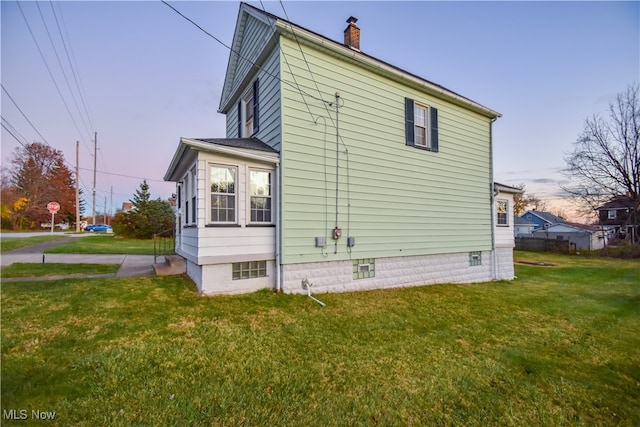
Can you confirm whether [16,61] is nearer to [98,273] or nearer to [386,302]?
[98,273]

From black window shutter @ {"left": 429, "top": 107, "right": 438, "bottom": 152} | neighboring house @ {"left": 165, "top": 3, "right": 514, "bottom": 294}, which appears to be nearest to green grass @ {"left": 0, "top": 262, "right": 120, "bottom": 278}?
neighboring house @ {"left": 165, "top": 3, "right": 514, "bottom": 294}

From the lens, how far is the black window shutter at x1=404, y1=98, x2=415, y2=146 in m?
9.09

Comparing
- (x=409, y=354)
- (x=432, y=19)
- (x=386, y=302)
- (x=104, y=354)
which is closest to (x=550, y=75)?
(x=432, y=19)

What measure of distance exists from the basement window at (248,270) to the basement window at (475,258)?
26.4 feet

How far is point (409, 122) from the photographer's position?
918 cm

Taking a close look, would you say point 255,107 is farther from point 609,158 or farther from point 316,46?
point 609,158

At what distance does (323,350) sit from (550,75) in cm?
1450

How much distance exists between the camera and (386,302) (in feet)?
23.3

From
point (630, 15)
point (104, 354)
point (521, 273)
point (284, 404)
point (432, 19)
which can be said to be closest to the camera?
point (284, 404)

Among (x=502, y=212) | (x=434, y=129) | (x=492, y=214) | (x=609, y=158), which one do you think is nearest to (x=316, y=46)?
(x=434, y=129)

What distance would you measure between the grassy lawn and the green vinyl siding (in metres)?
1.97

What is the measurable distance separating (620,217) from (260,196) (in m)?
48.2

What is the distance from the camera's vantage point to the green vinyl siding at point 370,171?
23.1 ft

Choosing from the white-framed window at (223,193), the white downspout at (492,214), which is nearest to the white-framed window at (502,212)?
the white downspout at (492,214)
